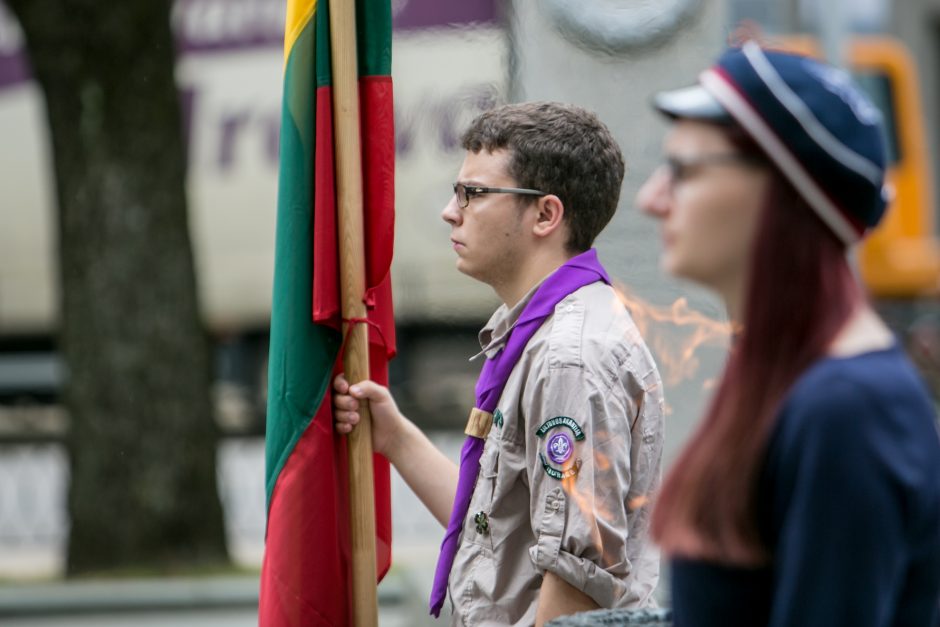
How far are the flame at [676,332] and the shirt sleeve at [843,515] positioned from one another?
10.5ft

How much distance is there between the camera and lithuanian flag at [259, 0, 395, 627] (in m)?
3.38

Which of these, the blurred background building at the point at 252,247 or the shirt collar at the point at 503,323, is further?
the blurred background building at the point at 252,247

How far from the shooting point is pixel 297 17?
3512mm

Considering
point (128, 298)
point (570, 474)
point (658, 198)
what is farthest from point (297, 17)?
point (128, 298)

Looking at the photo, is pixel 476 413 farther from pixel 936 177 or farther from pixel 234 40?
pixel 936 177

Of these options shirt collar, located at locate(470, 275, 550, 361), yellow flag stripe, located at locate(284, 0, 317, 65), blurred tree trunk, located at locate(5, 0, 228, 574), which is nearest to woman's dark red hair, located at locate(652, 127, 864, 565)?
shirt collar, located at locate(470, 275, 550, 361)

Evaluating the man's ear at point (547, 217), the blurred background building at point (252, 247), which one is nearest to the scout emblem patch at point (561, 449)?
the man's ear at point (547, 217)

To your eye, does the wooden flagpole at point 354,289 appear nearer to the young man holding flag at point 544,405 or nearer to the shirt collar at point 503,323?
the young man holding flag at point 544,405

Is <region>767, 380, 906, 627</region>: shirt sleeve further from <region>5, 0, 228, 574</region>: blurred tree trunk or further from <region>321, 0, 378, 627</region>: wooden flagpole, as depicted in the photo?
<region>5, 0, 228, 574</region>: blurred tree trunk

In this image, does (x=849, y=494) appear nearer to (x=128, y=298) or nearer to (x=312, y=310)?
(x=312, y=310)

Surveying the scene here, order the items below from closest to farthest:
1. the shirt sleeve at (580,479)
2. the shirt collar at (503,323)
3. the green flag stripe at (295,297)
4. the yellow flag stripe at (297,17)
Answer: the shirt sleeve at (580,479)
the shirt collar at (503,323)
the green flag stripe at (295,297)
the yellow flag stripe at (297,17)

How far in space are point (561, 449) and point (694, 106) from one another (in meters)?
1.09

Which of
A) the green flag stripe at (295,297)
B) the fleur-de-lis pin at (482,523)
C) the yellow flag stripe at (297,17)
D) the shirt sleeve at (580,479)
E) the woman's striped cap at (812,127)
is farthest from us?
the yellow flag stripe at (297,17)

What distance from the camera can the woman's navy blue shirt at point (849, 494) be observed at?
1723 mm
